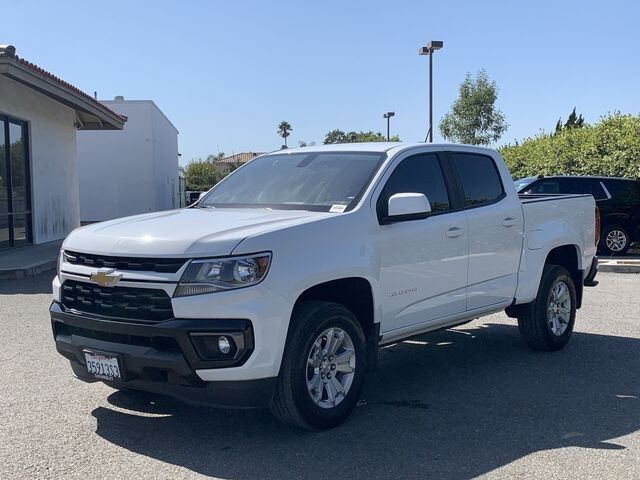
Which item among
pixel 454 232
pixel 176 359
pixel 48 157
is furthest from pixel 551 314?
pixel 48 157

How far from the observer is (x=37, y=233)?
56.5ft

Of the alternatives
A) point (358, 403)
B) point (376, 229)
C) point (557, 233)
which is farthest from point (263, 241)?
point (557, 233)

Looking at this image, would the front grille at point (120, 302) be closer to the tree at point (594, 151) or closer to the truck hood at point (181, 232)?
the truck hood at point (181, 232)

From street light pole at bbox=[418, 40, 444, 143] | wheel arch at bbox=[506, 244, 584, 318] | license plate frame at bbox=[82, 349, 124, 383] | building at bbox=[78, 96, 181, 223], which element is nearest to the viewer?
license plate frame at bbox=[82, 349, 124, 383]

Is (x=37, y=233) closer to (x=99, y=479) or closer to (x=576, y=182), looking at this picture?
(x=576, y=182)

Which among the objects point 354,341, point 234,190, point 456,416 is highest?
point 234,190

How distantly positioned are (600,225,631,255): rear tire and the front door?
11.0m

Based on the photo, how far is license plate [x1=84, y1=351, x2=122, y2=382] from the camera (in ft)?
14.0

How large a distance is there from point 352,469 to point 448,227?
2294mm

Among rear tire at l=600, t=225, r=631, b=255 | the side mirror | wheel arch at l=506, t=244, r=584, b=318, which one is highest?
the side mirror

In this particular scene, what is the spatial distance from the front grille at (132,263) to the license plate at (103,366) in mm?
556

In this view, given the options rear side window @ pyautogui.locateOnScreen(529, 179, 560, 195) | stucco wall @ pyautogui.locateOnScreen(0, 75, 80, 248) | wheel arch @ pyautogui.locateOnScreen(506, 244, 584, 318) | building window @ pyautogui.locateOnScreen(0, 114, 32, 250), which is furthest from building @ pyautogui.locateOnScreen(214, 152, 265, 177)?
wheel arch @ pyautogui.locateOnScreen(506, 244, 584, 318)

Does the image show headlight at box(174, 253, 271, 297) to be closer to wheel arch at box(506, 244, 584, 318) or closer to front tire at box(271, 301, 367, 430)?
front tire at box(271, 301, 367, 430)

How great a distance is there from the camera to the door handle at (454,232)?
5.61 m
